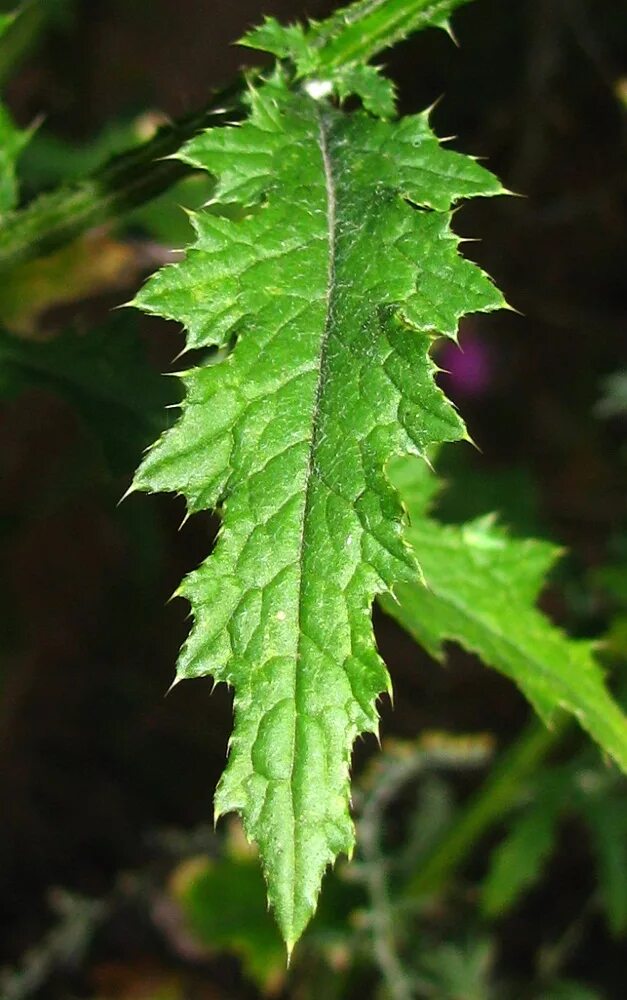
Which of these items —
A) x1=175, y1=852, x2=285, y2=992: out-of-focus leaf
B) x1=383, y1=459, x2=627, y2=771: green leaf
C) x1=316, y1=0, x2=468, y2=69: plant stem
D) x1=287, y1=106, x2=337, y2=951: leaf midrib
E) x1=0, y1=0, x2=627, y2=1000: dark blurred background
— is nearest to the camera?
x1=287, y1=106, x2=337, y2=951: leaf midrib

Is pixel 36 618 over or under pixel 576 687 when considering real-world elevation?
under

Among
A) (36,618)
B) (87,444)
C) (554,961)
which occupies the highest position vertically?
(87,444)

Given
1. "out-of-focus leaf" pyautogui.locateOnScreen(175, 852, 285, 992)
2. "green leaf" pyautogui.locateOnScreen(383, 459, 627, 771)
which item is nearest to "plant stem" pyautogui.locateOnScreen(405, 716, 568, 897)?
"out-of-focus leaf" pyautogui.locateOnScreen(175, 852, 285, 992)

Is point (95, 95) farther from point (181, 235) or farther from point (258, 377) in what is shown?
point (258, 377)

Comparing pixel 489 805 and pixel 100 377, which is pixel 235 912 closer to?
pixel 489 805

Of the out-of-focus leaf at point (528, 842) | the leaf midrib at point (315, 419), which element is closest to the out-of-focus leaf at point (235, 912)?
the out-of-focus leaf at point (528, 842)

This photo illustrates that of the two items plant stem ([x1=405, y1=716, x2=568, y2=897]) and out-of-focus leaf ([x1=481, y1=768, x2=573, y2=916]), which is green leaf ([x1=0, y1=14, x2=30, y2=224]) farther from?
out-of-focus leaf ([x1=481, y1=768, x2=573, y2=916])

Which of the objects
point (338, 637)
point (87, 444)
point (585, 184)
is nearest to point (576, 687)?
point (338, 637)

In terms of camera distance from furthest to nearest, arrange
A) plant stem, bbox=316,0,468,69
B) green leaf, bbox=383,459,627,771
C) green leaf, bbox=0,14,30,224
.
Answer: green leaf, bbox=0,14,30,224
green leaf, bbox=383,459,627,771
plant stem, bbox=316,0,468,69
